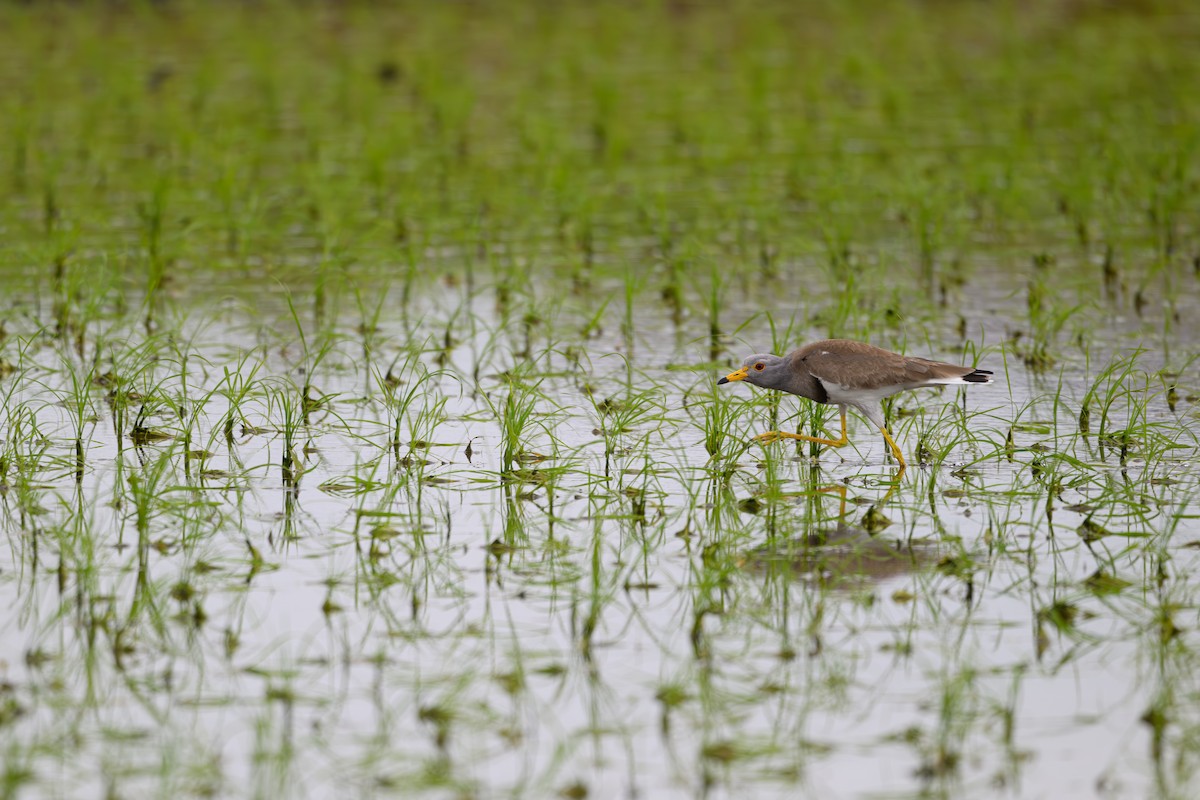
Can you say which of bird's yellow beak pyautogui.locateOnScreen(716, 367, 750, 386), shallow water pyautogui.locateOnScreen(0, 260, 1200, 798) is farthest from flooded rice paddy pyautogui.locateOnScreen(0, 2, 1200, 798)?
bird's yellow beak pyautogui.locateOnScreen(716, 367, 750, 386)

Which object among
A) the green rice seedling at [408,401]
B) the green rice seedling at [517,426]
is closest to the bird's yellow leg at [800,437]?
the green rice seedling at [517,426]

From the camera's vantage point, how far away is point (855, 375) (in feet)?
25.7

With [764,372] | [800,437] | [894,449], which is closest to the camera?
[894,449]

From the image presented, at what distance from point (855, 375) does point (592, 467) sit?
4.20ft

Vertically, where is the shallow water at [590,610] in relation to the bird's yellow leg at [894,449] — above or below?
below

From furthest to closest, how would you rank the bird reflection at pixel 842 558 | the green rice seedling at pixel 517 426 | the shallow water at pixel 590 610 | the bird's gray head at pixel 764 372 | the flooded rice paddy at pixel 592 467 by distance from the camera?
1. the bird's gray head at pixel 764 372
2. the green rice seedling at pixel 517 426
3. the bird reflection at pixel 842 558
4. the flooded rice paddy at pixel 592 467
5. the shallow water at pixel 590 610

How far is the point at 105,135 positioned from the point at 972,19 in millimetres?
13625

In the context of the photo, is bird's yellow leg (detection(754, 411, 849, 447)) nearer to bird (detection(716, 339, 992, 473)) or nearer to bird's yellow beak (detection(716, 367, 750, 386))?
bird (detection(716, 339, 992, 473))

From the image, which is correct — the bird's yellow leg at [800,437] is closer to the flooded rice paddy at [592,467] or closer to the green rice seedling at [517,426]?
the flooded rice paddy at [592,467]

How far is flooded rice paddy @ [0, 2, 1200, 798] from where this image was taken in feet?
17.2

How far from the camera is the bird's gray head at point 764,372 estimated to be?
8.16 meters

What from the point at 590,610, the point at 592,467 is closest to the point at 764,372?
the point at 592,467

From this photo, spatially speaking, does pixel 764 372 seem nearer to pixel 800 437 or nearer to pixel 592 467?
pixel 800 437

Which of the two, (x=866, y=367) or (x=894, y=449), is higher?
(x=866, y=367)
